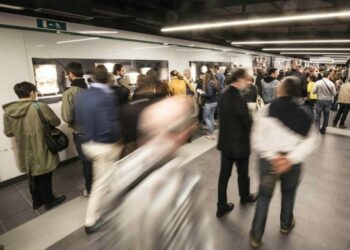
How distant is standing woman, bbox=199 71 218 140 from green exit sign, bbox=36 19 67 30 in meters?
2.88

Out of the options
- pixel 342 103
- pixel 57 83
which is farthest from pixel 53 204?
pixel 342 103

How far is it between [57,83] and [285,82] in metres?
3.62

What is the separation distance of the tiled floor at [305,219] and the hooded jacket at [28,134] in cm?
91

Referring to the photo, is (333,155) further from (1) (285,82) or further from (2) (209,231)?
(2) (209,231)

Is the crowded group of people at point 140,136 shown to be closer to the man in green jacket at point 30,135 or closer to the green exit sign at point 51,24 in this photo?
the man in green jacket at point 30,135

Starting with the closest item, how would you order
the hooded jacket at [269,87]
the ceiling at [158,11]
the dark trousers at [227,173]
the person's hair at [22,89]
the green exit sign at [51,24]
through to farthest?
the dark trousers at [227,173] → the person's hair at [22,89] → the ceiling at [158,11] → the green exit sign at [51,24] → the hooded jacket at [269,87]

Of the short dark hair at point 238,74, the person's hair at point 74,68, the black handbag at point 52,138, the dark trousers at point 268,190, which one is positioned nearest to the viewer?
the dark trousers at point 268,190

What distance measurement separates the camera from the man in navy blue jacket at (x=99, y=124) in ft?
6.79

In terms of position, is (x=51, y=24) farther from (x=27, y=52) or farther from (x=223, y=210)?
(x=223, y=210)

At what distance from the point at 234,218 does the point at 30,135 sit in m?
2.46

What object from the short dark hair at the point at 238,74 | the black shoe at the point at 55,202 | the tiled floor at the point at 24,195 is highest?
the short dark hair at the point at 238,74

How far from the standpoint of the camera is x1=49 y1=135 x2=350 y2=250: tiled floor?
210 cm

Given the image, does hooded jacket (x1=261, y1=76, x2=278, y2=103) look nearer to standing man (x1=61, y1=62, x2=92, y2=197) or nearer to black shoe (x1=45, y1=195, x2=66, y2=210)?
standing man (x1=61, y1=62, x2=92, y2=197)

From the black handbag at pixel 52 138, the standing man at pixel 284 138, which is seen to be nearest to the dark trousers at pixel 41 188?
the black handbag at pixel 52 138
